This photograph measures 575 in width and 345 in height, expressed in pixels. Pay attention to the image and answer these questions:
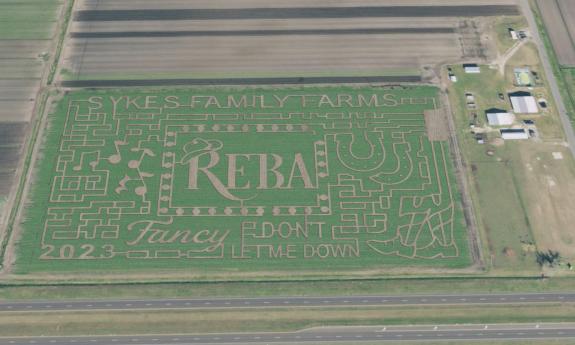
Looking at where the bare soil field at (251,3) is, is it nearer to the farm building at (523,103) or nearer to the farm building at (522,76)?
the farm building at (522,76)

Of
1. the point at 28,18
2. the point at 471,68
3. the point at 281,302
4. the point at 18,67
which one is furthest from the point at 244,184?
the point at 28,18

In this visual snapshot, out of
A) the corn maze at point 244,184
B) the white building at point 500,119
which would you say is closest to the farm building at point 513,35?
the white building at point 500,119

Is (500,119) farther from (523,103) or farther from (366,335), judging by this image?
(366,335)

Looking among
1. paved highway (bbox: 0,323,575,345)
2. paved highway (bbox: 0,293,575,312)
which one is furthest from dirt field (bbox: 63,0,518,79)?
paved highway (bbox: 0,323,575,345)

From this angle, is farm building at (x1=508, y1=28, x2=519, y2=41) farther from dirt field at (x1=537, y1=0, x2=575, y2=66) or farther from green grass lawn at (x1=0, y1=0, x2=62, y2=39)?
green grass lawn at (x1=0, y1=0, x2=62, y2=39)

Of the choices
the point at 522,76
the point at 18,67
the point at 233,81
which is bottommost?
the point at 522,76

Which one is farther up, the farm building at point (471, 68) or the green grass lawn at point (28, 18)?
the green grass lawn at point (28, 18)

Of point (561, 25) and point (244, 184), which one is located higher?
point (561, 25)
